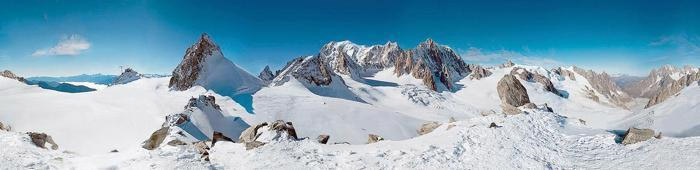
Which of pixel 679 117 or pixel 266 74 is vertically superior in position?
pixel 266 74

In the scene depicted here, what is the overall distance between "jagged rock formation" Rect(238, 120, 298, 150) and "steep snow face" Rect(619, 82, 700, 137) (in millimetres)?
20380

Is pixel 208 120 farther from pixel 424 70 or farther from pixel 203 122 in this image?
pixel 424 70

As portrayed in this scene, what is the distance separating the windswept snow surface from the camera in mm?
49016

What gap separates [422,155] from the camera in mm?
22406

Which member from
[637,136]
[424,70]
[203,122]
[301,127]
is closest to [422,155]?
[637,136]

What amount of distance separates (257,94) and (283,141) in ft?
199

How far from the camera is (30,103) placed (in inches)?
2493

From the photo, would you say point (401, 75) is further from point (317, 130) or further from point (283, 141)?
point (283, 141)

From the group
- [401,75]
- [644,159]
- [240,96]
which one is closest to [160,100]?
[240,96]

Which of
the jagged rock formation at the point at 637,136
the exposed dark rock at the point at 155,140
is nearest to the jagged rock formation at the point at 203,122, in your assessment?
the exposed dark rock at the point at 155,140

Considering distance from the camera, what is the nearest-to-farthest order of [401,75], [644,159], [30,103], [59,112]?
[644,159]
[59,112]
[30,103]
[401,75]

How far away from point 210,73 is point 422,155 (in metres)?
72.0

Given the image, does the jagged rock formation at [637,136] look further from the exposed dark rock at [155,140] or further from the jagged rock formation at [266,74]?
the jagged rock formation at [266,74]

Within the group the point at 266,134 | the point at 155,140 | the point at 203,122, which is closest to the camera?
the point at 266,134
